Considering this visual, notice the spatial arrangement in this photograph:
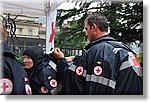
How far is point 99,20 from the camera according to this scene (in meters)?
2.41

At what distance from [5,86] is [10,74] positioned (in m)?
0.10

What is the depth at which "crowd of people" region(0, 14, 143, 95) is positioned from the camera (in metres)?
2.32

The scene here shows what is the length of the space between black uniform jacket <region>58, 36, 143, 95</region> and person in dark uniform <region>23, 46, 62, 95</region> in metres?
0.06

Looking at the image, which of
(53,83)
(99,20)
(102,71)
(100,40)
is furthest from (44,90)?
(99,20)

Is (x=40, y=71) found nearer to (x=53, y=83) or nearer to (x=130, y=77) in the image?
(x=53, y=83)

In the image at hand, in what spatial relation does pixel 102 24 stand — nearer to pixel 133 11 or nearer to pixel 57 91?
pixel 133 11

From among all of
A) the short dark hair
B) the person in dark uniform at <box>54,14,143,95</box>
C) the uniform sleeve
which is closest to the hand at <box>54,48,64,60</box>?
the person in dark uniform at <box>54,14,143,95</box>

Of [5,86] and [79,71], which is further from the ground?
[79,71]

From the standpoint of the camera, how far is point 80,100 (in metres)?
2.39

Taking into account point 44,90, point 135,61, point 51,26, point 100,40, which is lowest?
point 44,90

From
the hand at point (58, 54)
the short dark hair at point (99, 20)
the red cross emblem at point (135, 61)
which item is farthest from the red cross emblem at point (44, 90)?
the red cross emblem at point (135, 61)

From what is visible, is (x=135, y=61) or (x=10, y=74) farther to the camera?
(x=135, y=61)

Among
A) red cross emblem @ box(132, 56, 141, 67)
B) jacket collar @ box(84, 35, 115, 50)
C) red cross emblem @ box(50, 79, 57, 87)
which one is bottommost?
red cross emblem @ box(50, 79, 57, 87)

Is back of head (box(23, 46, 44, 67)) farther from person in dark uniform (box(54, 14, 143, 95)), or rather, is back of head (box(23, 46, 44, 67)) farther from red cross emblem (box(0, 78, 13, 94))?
red cross emblem (box(0, 78, 13, 94))
